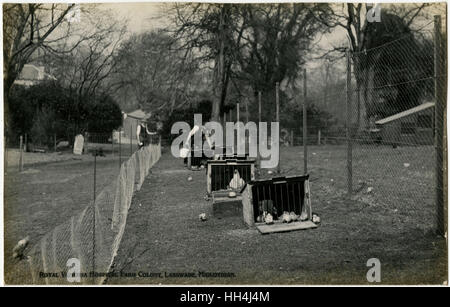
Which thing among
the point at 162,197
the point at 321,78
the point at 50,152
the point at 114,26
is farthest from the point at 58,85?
the point at 321,78

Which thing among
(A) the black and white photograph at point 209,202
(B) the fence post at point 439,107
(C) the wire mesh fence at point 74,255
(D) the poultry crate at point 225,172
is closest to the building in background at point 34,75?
(A) the black and white photograph at point 209,202

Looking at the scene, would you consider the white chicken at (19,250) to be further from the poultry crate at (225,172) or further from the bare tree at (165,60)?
the bare tree at (165,60)

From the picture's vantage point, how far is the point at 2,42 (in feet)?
19.2

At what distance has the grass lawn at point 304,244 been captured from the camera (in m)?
5.28

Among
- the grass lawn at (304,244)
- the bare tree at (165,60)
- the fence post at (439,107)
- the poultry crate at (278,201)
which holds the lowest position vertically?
the grass lawn at (304,244)

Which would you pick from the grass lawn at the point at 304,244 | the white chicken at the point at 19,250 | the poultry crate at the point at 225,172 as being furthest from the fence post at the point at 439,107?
the white chicken at the point at 19,250

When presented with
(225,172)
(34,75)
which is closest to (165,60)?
(225,172)

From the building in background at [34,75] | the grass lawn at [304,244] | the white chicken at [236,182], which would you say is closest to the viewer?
the grass lawn at [304,244]

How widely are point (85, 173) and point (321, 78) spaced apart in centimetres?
5338

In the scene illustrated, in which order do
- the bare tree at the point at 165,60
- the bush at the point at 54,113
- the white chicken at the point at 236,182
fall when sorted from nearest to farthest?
the white chicken at the point at 236,182 → the bare tree at the point at 165,60 → the bush at the point at 54,113

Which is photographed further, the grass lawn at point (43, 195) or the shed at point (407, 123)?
the shed at point (407, 123)

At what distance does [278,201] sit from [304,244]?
1.41 metres

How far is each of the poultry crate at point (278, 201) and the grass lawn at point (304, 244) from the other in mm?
288

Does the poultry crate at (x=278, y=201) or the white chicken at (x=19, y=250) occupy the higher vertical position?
the poultry crate at (x=278, y=201)
